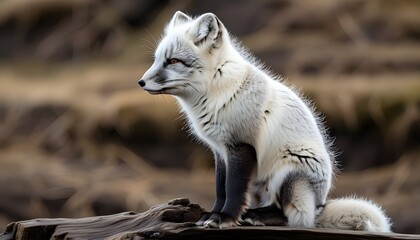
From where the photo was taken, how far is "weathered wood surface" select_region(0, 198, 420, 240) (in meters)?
4.90

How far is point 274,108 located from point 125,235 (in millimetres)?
1019

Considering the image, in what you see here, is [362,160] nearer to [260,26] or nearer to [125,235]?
[260,26]

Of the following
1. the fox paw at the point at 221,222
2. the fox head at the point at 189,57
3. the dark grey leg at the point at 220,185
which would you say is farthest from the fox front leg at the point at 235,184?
the fox head at the point at 189,57

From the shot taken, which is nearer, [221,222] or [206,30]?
[221,222]

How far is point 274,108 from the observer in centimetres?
505

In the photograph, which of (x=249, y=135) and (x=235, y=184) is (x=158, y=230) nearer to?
(x=235, y=184)

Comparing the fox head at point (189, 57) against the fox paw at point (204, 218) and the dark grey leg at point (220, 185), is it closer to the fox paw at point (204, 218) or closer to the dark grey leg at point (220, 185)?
the dark grey leg at point (220, 185)

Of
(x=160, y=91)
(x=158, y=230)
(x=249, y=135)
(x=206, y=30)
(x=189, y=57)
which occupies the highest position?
(x=206, y=30)

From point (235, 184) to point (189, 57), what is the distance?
716mm

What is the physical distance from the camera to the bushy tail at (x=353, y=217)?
5.08 metres

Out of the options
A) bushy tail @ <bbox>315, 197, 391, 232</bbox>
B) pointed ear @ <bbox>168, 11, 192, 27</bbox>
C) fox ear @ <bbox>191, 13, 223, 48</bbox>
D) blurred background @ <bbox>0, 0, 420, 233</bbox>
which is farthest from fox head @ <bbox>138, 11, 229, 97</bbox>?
blurred background @ <bbox>0, 0, 420, 233</bbox>

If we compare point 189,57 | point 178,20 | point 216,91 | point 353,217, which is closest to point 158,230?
point 216,91

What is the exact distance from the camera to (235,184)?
16.0ft

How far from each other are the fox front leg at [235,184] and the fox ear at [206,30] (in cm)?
59
